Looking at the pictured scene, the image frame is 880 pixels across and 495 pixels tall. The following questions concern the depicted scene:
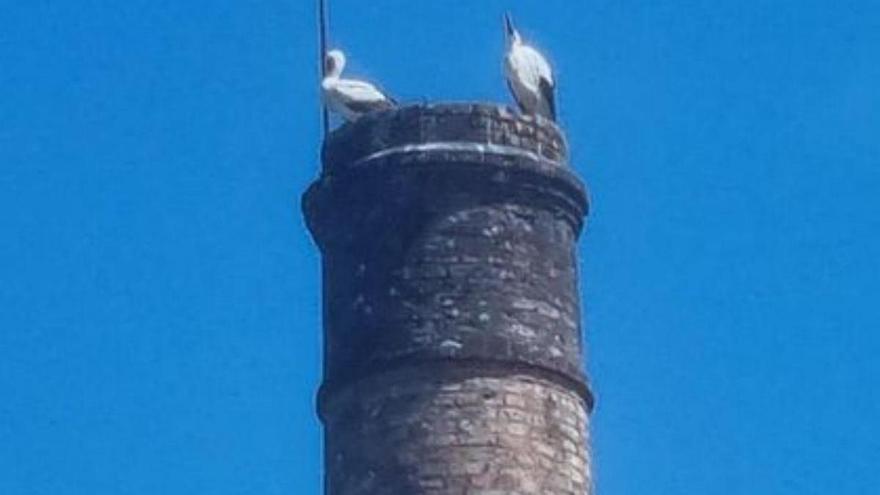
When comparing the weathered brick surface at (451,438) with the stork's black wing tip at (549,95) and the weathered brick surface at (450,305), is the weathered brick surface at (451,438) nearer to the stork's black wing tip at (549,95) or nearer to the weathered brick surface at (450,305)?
the weathered brick surface at (450,305)

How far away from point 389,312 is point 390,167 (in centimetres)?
112

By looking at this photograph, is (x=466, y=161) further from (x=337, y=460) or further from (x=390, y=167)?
(x=337, y=460)

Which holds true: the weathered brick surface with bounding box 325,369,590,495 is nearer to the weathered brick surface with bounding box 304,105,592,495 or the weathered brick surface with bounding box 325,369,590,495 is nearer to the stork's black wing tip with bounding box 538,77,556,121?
the weathered brick surface with bounding box 304,105,592,495

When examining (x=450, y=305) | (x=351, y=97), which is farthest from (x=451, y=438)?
(x=351, y=97)

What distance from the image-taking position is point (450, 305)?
19266mm

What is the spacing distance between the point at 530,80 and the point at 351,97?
4.13 ft

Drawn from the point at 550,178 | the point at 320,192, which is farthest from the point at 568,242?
the point at 320,192

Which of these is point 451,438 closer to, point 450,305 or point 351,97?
point 450,305

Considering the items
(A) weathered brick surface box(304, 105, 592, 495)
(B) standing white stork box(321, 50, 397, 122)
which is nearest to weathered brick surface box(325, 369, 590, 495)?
(A) weathered brick surface box(304, 105, 592, 495)

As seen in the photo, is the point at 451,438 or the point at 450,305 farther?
the point at 450,305

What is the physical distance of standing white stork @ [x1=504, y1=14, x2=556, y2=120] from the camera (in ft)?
68.2

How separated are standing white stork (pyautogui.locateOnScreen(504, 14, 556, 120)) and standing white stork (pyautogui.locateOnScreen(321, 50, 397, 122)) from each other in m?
0.90

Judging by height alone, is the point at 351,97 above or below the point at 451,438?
above

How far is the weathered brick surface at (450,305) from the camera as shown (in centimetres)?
1888
